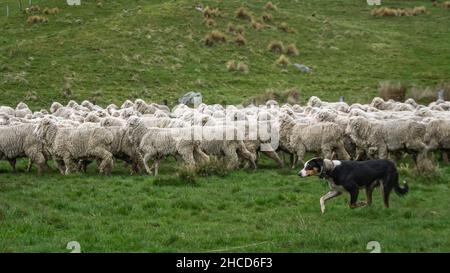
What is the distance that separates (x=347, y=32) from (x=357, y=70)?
8445 millimetres

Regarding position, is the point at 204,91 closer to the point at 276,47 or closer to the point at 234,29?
the point at 276,47

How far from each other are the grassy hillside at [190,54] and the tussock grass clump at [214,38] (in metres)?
0.42

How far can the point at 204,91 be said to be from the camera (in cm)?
3378

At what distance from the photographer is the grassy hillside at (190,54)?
111ft

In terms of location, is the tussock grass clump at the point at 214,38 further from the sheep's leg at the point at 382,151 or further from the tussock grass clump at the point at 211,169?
the tussock grass clump at the point at 211,169

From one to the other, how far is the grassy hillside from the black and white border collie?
1962cm

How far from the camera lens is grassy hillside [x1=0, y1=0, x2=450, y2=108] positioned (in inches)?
1329

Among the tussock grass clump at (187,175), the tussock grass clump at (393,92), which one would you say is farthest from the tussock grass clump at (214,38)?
the tussock grass clump at (187,175)

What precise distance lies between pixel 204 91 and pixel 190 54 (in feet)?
21.2

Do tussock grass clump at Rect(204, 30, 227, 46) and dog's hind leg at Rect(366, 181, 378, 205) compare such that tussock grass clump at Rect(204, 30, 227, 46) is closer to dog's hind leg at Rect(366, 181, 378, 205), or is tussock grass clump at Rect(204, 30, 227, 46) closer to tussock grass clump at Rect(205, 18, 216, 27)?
tussock grass clump at Rect(205, 18, 216, 27)

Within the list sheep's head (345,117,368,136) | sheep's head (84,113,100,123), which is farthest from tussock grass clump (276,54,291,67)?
sheep's head (345,117,368,136)

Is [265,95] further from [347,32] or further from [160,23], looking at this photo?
[347,32]

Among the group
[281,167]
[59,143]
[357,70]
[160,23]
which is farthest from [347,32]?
Result: [59,143]
